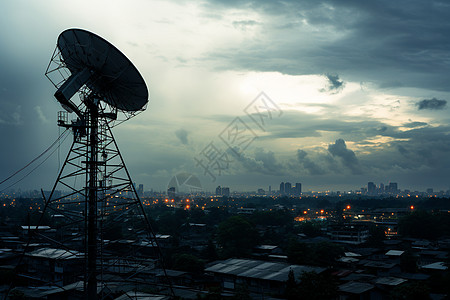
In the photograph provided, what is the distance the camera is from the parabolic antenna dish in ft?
39.7

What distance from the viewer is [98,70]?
12984 mm

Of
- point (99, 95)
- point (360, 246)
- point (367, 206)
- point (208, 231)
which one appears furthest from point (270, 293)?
point (367, 206)

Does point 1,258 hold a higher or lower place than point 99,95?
lower

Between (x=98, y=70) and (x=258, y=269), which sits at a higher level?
(x=98, y=70)

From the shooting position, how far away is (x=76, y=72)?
1300cm

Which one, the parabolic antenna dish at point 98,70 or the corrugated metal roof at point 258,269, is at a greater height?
the parabolic antenna dish at point 98,70

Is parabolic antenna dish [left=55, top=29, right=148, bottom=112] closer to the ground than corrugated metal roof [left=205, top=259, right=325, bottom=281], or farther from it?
→ farther from it

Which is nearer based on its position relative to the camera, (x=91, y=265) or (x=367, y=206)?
(x=91, y=265)

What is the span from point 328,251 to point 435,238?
86.8ft

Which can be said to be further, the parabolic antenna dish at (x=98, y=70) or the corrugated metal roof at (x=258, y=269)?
the corrugated metal roof at (x=258, y=269)

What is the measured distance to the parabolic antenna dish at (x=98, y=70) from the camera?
476 inches

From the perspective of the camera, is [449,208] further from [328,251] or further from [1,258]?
[1,258]

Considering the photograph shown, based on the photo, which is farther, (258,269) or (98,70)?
(258,269)

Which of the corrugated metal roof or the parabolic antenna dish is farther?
the corrugated metal roof
